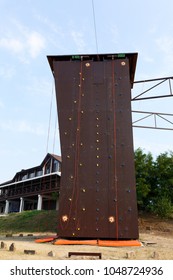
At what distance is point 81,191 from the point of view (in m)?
10.2

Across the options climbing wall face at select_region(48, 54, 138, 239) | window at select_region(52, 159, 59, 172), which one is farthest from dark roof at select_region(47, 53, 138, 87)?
window at select_region(52, 159, 59, 172)

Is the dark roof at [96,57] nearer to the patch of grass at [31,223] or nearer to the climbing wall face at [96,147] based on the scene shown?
the climbing wall face at [96,147]

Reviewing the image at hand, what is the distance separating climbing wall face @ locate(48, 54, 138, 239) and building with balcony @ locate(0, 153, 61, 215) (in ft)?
56.5

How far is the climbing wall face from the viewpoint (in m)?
9.88

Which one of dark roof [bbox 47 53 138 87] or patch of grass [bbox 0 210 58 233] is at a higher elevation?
dark roof [bbox 47 53 138 87]

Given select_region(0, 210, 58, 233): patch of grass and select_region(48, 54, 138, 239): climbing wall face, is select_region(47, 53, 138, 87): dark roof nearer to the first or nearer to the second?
select_region(48, 54, 138, 239): climbing wall face

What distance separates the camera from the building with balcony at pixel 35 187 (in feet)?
97.8

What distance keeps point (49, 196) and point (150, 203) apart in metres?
15.2

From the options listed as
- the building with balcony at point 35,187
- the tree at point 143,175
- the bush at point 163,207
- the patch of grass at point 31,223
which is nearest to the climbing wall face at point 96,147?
the tree at point 143,175

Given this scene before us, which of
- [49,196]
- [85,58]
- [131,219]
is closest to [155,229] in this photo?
[131,219]

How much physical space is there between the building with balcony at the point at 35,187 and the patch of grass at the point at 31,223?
4333mm

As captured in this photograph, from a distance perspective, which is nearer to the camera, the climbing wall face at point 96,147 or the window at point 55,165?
the climbing wall face at point 96,147

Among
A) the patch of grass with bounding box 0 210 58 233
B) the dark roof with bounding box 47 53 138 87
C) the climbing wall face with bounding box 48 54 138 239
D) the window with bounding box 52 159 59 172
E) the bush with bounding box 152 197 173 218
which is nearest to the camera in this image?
the climbing wall face with bounding box 48 54 138 239

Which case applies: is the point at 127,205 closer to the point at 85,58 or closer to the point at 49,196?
the point at 85,58
